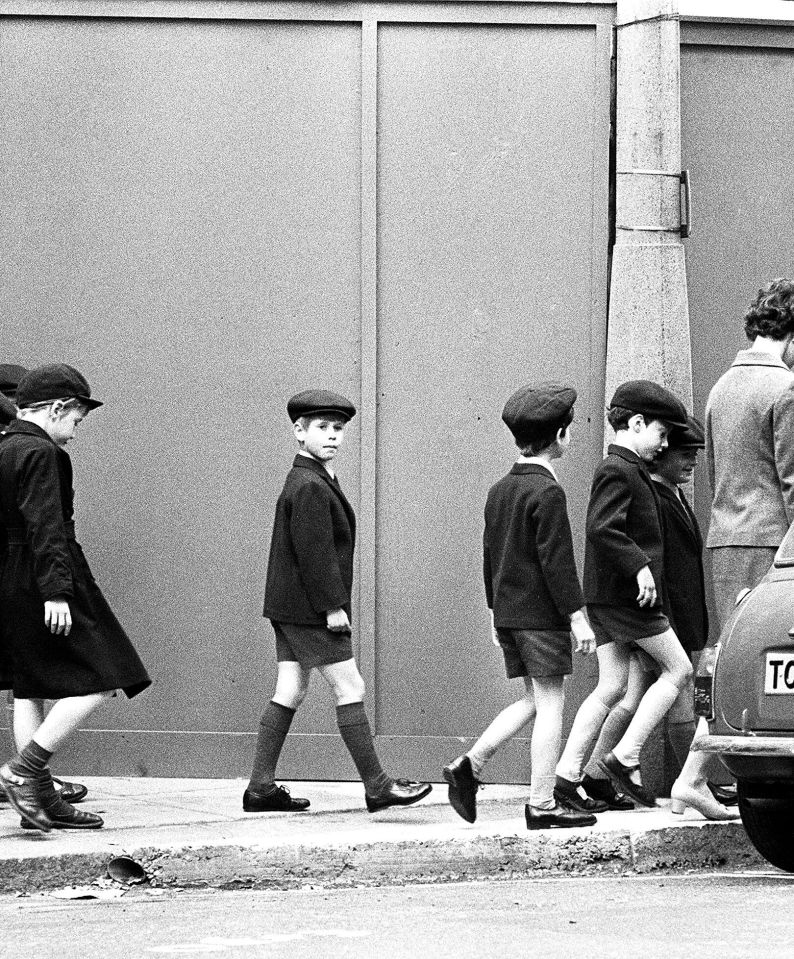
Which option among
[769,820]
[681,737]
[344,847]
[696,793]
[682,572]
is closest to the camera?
[769,820]

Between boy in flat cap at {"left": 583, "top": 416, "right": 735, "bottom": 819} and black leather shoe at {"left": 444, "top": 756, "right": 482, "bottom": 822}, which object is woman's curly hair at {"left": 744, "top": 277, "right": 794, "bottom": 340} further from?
black leather shoe at {"left": 444, "top": 756, "right": 482, "bottom": 822}

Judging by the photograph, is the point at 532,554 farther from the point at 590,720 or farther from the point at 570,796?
the point at 570,796

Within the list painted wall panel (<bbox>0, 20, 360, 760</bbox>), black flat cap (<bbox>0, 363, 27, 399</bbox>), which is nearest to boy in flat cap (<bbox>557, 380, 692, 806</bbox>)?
painted wall panel (<bbox>0, 20, 360, 760</bbox>)

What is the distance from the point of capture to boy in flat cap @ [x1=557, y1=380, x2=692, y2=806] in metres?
8.01

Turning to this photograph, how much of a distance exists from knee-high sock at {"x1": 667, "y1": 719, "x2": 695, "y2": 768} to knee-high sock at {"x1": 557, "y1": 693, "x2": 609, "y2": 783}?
18.3 inches

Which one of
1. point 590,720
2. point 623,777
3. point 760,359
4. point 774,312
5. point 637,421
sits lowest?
point 623,777

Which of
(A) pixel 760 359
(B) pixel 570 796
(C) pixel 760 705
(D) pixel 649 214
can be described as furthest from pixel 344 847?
(D) pixel 649 214

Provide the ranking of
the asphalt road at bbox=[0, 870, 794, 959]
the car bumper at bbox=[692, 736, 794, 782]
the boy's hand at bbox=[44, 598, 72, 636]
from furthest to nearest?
1. the boy's hand at bbox=[44, 598, 72, 636]
2. the car bumper at bbox=[692, 736, 794, 782]
3. the asphalt road at bbox=[0, 870, 794, 959]

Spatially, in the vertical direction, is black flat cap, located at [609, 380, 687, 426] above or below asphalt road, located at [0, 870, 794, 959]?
above

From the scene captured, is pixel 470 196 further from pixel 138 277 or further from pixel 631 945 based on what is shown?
pixel 631 945

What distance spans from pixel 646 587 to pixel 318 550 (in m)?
1.38

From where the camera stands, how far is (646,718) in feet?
26.5

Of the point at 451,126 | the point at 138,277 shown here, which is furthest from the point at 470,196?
the point at 138,277

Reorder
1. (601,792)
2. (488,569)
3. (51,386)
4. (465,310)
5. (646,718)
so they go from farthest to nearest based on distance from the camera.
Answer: (465,310) < (601,792) < (646,718) < (488,569) < (51,386)
